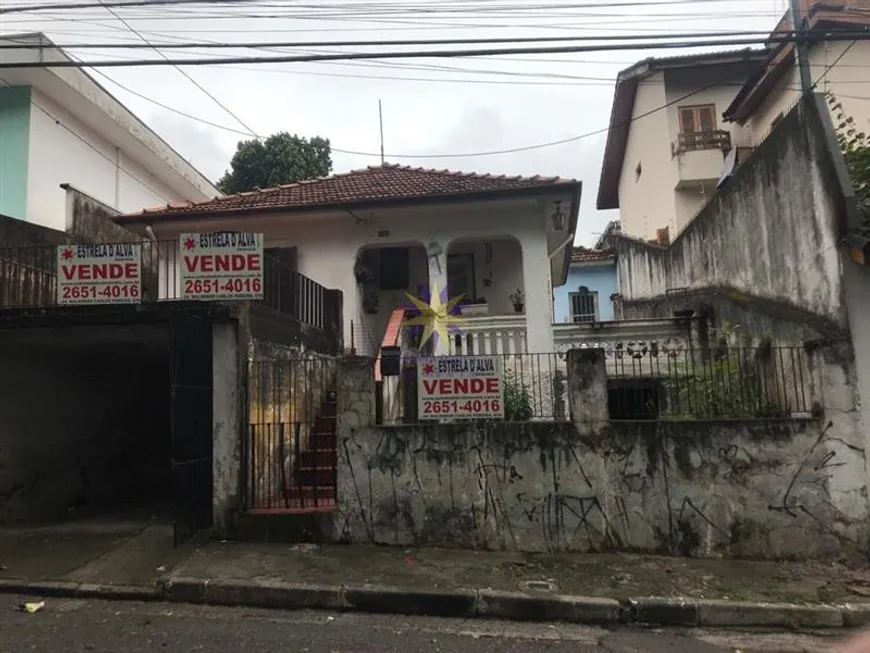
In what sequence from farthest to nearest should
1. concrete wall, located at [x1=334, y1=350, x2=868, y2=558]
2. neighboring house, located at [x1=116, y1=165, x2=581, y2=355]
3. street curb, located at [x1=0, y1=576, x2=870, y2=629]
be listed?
neighboring house, located at [x1=116, y1=165, x2=581, y2=355], concrete wall, located at [x1=334, y1=350, x2=868, y2=558], street curb, located at [x1=0, y1=576, x2=870, y2=629]

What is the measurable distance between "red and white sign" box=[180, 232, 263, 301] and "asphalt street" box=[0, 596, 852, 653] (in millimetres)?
3565

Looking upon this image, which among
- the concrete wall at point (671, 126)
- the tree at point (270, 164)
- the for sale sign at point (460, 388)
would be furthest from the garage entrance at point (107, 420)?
the concrete wall at point (671, 126)

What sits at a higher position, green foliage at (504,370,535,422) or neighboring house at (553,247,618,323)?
neighboring house at (553,247,618,323)

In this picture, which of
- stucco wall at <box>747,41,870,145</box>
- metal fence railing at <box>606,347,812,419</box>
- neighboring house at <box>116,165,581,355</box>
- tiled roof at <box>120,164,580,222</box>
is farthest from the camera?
stucco wall at <box>747,41,870,145</box>

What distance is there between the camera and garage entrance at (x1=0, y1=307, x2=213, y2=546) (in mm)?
6832

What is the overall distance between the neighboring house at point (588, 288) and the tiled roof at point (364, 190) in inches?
374

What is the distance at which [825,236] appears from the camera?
6.21m

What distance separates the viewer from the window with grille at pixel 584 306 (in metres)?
20.7

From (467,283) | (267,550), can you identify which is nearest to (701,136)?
(467,283)

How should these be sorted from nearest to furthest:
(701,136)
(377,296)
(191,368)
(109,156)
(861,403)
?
(861,403)
(191,368)
(377,296)
(109,156)
(701,136)

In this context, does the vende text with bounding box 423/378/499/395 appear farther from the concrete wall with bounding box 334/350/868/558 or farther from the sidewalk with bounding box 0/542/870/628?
the sidewalk with bounding box 0/542/870/628

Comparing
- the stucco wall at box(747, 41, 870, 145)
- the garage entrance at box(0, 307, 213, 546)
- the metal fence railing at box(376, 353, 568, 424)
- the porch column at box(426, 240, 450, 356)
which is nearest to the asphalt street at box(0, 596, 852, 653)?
the garage entrance at box(0, 307, 213, 546)

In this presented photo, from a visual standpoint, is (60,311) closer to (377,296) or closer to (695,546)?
(377,296)

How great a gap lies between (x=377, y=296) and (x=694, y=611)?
9.45 metres
